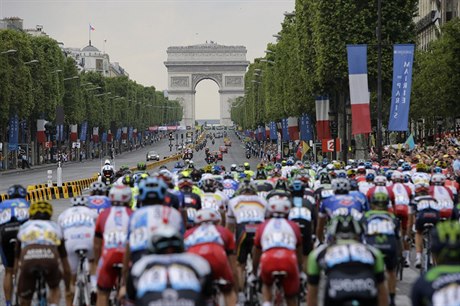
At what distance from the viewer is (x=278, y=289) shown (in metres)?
12.2

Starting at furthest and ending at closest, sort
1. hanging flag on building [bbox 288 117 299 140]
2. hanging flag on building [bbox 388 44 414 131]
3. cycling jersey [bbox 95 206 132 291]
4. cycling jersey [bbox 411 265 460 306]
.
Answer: hanging flag on building [bbox 288 117 299 140] < hanging flag on building [bbox 388 44 414 131] < cycling jersey [bbox 95 206 132 291] < cycling jersey [bbox 411 265 460 306]

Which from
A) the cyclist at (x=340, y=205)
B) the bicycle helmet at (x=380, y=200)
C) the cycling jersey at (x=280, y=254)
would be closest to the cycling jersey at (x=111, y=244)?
the cycling jersey at (x=280, y=254)

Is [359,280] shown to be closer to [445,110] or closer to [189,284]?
[189,284]

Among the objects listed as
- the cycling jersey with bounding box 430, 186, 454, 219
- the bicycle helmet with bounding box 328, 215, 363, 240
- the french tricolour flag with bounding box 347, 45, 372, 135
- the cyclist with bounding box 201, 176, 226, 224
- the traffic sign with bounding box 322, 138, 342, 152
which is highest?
the french tricolour flag with bounding box 347, 45, 372, 135

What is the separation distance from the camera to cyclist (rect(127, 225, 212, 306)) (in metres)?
8.12

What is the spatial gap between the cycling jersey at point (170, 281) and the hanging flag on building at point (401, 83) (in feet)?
109

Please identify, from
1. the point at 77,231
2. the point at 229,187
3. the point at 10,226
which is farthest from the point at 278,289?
the point at 229,187

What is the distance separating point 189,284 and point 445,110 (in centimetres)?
6005

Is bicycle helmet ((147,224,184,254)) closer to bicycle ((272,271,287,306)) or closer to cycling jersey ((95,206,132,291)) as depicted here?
bicycle ((272,271,287,306))

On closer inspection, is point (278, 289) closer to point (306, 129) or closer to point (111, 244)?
point (111, 244)

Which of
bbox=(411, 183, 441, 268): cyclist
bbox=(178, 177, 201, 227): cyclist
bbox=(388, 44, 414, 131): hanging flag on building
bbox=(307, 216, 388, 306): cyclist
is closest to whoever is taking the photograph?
bbox=(307, 216, 388, 306): cyclist

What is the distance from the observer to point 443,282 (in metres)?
8.05

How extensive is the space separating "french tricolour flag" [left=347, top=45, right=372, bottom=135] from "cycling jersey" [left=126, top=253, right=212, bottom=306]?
33961mm

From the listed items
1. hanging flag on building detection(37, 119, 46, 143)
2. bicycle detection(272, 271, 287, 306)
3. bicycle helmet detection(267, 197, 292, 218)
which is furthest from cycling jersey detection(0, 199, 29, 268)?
hanging flag on building detection(37, 119, 46, 143)
